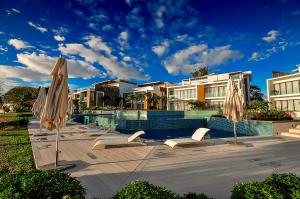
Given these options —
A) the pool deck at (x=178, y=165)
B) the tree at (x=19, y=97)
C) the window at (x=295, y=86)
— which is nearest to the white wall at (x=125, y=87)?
the tree at (x=19, y=97)

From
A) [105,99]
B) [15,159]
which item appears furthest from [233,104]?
[105,99]

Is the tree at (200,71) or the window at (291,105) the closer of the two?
the window at (291,105)

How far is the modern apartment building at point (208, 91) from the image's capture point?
4116 centimetres

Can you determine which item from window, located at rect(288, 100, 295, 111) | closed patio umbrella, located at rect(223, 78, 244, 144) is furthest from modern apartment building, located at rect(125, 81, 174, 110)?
closed patio umbrella, located at rect(223, 78, 244, 144)

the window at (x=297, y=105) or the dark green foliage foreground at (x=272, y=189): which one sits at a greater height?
the window at (x=297, y=105)

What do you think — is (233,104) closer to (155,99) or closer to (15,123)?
(15,123)

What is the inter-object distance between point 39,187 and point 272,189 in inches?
129

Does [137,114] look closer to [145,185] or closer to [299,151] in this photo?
[299,151]

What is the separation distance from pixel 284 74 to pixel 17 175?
117ft

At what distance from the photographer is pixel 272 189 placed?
9.52 ft

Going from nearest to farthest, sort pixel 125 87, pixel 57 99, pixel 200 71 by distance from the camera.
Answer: pixel 57 99
pixel 200 71
pixel 125 87

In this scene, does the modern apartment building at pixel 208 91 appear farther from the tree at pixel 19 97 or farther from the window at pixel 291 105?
the tree at pixel 19 97

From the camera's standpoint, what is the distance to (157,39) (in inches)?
1435

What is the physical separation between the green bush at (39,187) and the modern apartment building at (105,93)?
65.7 meters
